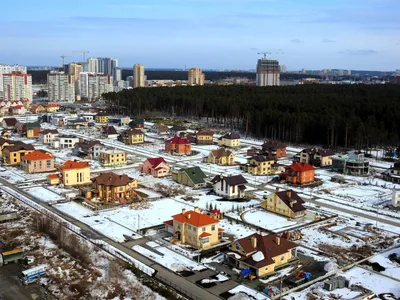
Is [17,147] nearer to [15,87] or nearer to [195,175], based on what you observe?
[195,175]

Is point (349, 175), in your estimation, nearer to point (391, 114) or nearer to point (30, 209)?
point (391, 114)

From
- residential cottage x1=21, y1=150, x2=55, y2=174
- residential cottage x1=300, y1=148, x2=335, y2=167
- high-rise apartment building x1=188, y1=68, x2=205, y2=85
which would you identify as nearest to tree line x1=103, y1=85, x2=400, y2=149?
residential cottage x1=300, y1=148, x2=335, y2=167

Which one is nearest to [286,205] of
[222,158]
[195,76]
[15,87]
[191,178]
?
[191,178]

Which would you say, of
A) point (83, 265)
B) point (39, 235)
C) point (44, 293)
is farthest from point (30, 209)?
point (44, 293)

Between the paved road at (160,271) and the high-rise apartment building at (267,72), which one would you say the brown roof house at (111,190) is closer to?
the paved road at (160,271)

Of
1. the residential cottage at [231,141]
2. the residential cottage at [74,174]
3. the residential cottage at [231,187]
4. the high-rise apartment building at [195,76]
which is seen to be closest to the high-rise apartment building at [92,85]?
the high-rise apartment building at [195,76]
